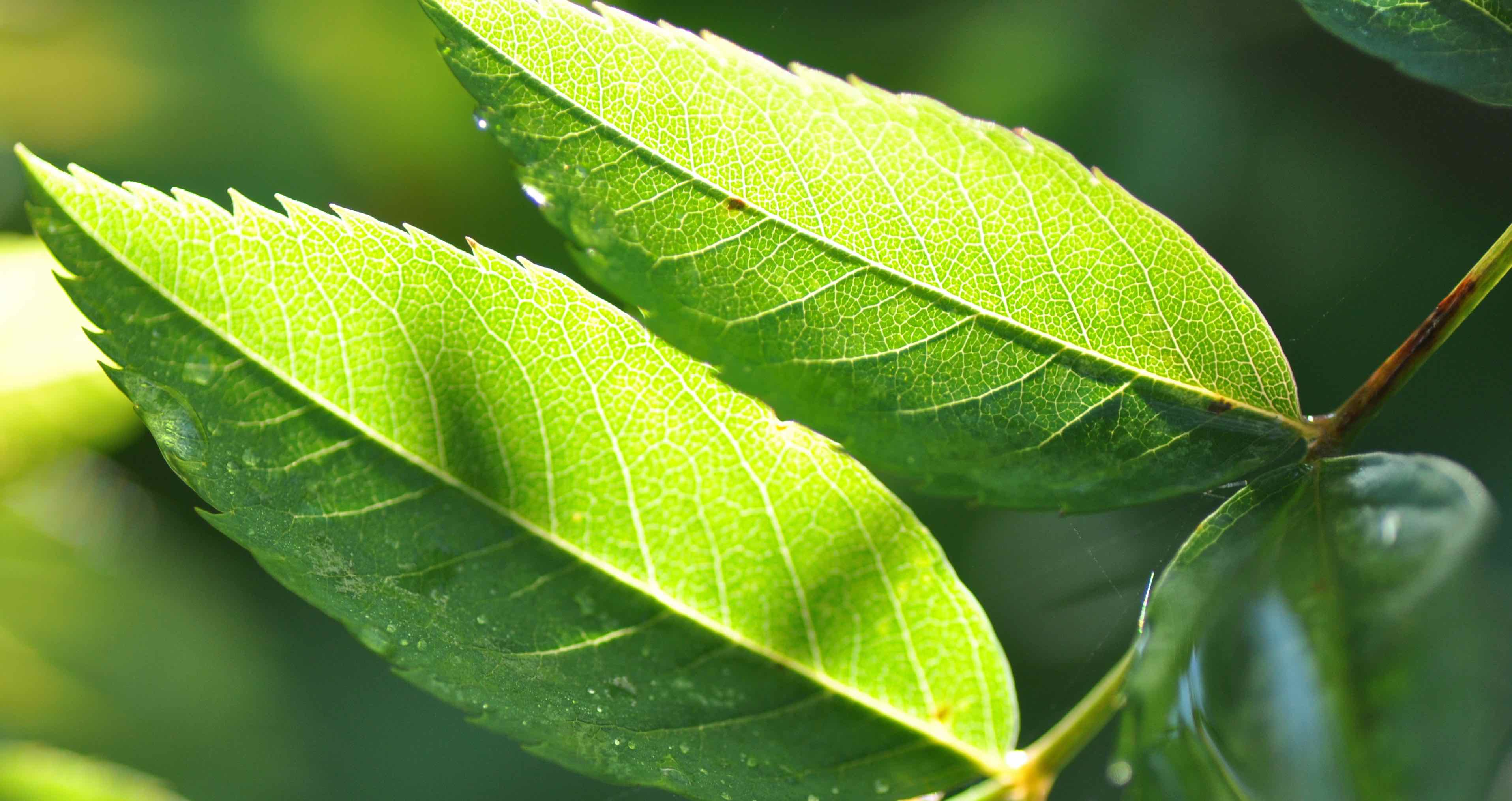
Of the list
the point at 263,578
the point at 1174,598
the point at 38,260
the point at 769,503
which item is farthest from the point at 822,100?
the point at 38,260

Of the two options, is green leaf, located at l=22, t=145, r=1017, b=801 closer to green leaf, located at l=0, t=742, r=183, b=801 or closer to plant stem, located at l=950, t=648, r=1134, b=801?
plant stem, located at l=950, t=648, r=1134, b=801

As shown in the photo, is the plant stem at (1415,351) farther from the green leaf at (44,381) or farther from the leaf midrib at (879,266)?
the green leaf at (44,381)

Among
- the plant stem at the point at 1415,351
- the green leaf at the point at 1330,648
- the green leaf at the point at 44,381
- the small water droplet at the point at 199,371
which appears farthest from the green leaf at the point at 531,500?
the green leaf at the point at 44,381

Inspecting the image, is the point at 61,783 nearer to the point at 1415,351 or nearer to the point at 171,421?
the point at 171,421

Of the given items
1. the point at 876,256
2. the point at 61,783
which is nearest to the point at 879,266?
the point at 876,256

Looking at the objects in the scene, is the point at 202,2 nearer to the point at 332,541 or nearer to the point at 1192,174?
the point at 332,541
